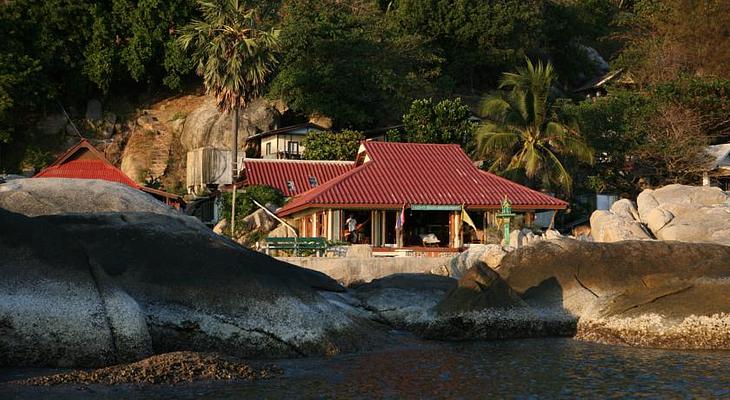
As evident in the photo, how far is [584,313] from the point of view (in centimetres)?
1762

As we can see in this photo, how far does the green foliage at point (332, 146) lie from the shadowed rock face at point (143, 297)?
1253 inches

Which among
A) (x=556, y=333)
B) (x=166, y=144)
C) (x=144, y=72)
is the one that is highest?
(x=144, y=72)

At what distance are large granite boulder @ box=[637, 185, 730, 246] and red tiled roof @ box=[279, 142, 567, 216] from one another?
4050 millimetres

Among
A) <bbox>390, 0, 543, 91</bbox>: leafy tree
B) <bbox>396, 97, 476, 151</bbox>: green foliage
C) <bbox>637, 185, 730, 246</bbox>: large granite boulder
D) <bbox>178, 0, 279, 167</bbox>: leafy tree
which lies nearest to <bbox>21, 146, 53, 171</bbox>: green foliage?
<bbox>178, 0, 279, 167</bbox>: leafy tree

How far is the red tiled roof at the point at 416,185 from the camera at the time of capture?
3216 cm

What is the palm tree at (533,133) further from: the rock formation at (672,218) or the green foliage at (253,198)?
the green foliage at (253,198)

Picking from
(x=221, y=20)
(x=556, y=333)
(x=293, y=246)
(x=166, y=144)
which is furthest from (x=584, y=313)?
(x=166, y=144)

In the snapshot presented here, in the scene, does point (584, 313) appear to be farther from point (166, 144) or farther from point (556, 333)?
point (166, 144)

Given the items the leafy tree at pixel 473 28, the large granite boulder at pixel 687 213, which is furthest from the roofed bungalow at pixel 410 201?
the leafy tree at pixel 473 28

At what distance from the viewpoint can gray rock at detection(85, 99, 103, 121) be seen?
196 feet

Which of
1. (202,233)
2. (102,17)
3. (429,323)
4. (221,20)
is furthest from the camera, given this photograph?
(102,17)

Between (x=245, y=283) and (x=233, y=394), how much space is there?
3.12 metres

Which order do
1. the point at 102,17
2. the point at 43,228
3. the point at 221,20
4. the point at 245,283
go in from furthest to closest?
the point at 102,17
the point at 221,20
the point at 245,283
the point at 43,228

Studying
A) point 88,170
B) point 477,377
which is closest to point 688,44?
point 88,170
